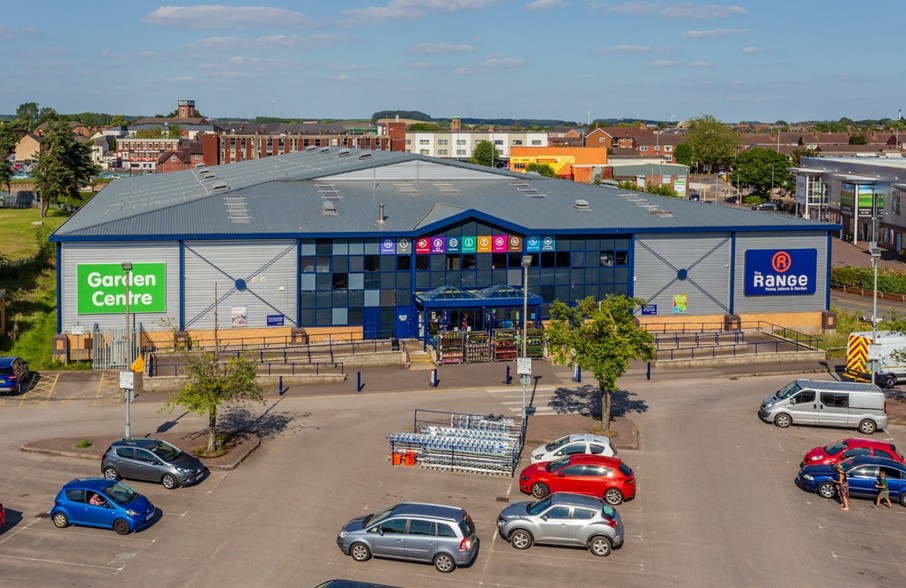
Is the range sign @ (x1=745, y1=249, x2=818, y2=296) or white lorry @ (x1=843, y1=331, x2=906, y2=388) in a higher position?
the range sign @ (x1=745, y1=249, x2=818, y2=296)

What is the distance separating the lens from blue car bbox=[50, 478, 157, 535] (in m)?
25.9

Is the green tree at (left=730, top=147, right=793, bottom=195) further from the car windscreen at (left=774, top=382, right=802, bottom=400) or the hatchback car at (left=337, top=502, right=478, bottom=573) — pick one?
the hatchback car at (left=337, top=502, right=478, bottom=573)

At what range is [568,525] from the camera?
2500 centimetres

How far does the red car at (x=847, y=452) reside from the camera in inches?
1226

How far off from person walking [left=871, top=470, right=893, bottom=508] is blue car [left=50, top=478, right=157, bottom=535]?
65.6ft

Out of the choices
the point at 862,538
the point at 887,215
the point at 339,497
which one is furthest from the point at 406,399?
the point at 887,215

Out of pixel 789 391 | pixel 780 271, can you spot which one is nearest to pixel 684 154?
pixel 780 271

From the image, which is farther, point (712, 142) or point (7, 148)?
point (712, 142)

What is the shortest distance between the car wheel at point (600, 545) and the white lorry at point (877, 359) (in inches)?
885

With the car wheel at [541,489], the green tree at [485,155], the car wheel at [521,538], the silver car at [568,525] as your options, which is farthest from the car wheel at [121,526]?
the green tree at [485,155]

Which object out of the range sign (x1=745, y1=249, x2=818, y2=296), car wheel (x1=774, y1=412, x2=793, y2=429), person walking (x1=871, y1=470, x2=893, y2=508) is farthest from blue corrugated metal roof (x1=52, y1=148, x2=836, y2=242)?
person walking (x1=871, y1=470, x2=893, y2=508)

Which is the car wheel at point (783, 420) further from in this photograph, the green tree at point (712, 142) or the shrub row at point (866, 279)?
the green tree at point (712, 142)

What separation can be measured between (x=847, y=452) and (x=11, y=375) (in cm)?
3108

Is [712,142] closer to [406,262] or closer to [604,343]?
[406,262]
